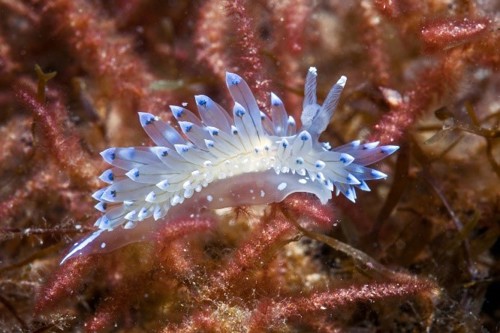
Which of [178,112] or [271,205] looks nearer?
[178,112]

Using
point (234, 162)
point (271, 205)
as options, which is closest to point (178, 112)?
point (234, 162)

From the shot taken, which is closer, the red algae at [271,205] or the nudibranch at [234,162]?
the nudibranch at [234,162]

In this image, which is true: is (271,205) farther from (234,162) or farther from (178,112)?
(178,112)

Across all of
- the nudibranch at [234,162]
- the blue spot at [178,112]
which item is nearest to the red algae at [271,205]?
the nudibranch at [234,162]

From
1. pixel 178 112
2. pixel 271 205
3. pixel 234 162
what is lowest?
pixel 271 205

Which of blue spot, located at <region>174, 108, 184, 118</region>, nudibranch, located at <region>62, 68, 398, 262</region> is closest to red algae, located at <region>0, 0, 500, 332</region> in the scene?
nudibranch, located at <region>62, 68, 398, 262</region>

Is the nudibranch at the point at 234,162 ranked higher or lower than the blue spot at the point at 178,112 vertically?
lower

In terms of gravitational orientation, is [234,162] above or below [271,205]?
above

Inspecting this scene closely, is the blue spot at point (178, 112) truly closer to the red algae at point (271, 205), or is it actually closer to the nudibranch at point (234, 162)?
the nudibranch at point (234, 162)

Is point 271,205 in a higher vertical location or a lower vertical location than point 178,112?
lower
